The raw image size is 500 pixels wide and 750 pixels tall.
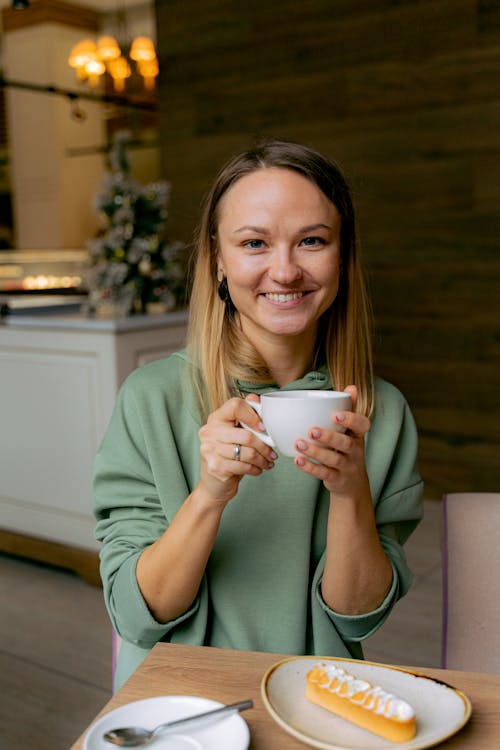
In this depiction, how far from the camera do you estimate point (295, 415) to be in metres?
0.74

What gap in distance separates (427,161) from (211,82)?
1.31m

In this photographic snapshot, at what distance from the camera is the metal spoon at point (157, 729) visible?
62cm

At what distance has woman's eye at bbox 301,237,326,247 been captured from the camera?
3.45 feet

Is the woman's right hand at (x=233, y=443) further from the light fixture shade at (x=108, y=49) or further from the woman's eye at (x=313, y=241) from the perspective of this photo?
the light fixture shade at (x=108, y=49)

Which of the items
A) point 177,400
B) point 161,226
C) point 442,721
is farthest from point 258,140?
point 161,226

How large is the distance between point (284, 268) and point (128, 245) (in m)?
1.99

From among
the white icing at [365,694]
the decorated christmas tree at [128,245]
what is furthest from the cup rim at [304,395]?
the decorated christmas tree at [128,245]

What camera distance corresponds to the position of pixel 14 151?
23.7 feet

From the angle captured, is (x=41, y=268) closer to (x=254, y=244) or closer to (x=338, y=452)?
(x=254, y=244)

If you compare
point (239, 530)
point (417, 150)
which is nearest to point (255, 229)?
point (239, 530)

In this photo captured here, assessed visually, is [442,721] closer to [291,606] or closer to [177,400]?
[291,606]

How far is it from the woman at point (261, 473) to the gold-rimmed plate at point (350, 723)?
0.23m

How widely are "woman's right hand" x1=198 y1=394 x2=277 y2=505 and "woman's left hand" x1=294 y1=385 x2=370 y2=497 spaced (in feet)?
0.18

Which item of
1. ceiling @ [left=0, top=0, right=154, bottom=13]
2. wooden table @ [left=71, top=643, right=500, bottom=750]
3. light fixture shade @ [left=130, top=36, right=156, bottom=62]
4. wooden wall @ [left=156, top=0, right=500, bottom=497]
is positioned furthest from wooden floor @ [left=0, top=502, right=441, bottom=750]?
→ ceiling @ [left=0, top=0, right=154, bottom=13]
